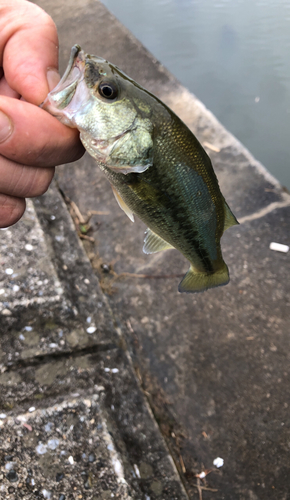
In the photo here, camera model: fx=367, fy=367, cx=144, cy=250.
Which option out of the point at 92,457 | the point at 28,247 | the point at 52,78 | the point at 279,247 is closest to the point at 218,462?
the point at 92,457

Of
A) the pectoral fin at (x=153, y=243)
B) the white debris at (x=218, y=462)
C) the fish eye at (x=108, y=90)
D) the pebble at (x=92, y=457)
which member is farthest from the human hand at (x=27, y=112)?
the white debris at (x=218, y=462)

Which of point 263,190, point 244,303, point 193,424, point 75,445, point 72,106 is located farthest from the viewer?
point 263,190

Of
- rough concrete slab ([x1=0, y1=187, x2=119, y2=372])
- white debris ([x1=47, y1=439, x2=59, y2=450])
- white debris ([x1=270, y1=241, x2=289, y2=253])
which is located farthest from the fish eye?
white debris ([x1=270, y1=241, x2=289, y2=253])

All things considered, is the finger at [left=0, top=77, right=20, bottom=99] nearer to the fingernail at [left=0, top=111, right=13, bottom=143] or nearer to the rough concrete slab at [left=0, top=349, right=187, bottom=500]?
the fingernail at [left=0, top=111, right=13, bottom=143]

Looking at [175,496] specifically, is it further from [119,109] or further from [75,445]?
[119,109]

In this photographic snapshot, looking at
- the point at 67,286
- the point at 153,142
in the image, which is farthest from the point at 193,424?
the point at 153,142

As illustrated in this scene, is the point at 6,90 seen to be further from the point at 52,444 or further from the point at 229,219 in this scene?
the point at 52,444

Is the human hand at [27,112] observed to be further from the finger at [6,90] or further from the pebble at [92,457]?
the pebble at [92,457]
